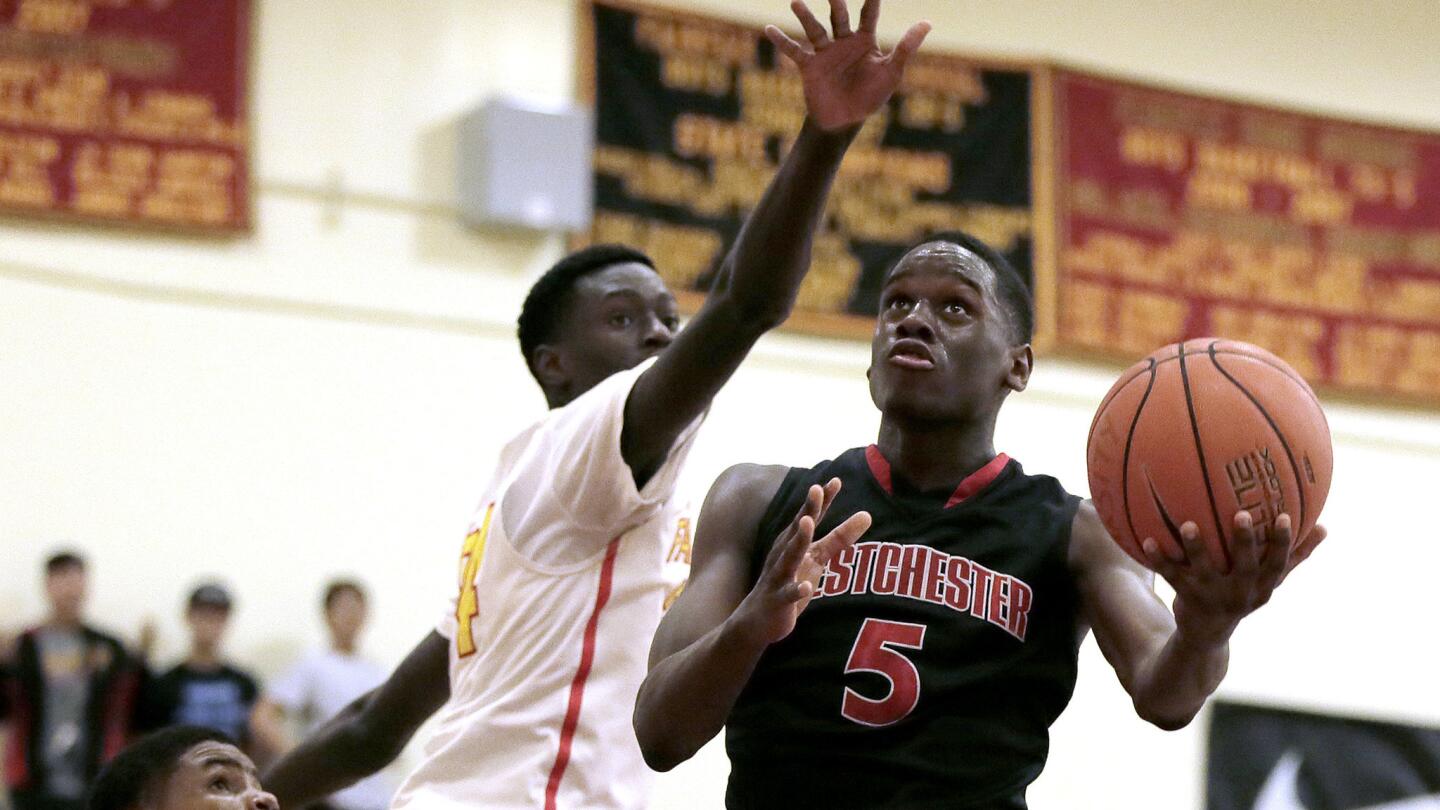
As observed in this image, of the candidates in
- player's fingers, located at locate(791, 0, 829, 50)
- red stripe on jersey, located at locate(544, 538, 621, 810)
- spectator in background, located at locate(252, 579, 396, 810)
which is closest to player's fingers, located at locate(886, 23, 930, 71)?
player's fingers, located at locate(791, 0, 829, 50)

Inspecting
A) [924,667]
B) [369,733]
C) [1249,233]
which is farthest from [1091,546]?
[1249,233]

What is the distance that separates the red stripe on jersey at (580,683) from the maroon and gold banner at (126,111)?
5.55 m

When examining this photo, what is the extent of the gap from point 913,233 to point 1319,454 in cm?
715

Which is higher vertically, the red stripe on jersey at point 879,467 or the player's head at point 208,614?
the red stripe on jersey at point 879,467

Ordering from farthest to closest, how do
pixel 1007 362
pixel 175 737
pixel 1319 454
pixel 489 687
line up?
pixel 489 687, pixel 175 737, pixel 1007 362, pixel 1319 454

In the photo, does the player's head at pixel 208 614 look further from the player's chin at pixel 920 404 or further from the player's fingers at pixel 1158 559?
the player's fingers at pixel 1158 559

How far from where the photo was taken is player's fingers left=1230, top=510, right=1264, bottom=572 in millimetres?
2641

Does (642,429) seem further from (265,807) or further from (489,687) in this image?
(265,807)

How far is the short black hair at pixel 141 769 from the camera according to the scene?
3.51 meters

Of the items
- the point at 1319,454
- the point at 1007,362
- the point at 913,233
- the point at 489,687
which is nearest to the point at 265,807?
the point at 489,687

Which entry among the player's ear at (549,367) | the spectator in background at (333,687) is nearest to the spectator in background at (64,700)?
the spectator in background at (333,687)

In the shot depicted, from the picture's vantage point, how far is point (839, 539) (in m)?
2.77

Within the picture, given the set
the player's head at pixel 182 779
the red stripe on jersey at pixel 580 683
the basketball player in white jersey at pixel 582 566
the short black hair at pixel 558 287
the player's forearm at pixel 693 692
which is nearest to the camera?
the player's forearm at pixel 693 692

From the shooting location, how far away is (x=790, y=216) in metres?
2.96
